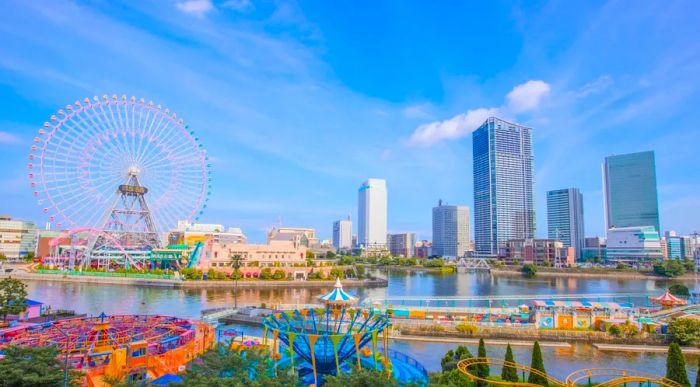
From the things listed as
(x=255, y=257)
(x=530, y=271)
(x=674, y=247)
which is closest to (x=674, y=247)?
(x=674, y=247)

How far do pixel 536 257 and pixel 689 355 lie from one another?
4159 inches

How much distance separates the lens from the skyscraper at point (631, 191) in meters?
168

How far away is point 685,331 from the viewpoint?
29.2 m

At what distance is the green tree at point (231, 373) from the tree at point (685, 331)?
28299 millimetres

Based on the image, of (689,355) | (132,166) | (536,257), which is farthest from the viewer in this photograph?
(536,257)

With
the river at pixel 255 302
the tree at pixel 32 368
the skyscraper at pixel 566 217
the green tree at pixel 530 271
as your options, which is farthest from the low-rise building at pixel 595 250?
the tree at pixel 32 368

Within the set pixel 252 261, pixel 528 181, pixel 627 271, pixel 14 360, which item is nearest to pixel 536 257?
pixel 627 271

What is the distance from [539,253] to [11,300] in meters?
124

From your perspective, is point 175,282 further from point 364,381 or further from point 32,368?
point 364,381

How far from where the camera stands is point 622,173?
6905 inches

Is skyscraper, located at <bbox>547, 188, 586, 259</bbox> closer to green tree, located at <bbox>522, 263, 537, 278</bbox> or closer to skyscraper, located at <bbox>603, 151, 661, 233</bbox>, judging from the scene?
skyscraper, located at <bbox>603, 151, 661, 233</bbox>

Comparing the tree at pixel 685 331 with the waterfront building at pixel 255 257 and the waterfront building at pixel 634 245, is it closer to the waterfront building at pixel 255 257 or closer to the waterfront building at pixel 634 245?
the waterfront building at pixel 255 257

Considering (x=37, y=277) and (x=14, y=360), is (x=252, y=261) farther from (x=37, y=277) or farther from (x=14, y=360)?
(x=14, y=360)

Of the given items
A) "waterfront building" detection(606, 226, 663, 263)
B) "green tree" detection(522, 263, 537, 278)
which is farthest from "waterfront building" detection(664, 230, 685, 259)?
"green tree" detection(522, 263, 537, 278)
